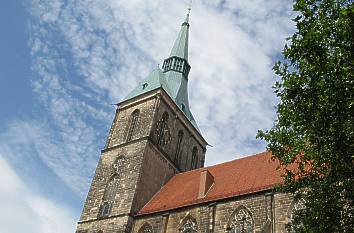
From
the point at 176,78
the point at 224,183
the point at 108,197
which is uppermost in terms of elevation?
the point at 176,78

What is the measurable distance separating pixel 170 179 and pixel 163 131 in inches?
131

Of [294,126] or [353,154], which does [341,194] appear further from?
[294,126]

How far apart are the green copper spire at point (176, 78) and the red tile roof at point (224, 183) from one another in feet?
22.2

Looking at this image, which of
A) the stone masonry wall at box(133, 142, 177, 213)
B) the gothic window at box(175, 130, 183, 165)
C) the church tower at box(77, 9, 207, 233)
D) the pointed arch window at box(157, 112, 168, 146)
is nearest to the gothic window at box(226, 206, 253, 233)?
the church tower at box(77, 9, 207, 233)

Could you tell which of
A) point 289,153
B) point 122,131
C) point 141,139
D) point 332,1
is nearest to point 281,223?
point 289,153

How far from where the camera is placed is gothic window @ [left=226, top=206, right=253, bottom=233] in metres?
18.2

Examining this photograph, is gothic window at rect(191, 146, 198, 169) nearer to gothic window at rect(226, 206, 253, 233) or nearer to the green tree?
gothic window at rect(226, 206, 253, 233)

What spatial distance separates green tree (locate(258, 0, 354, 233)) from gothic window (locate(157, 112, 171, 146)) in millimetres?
16773

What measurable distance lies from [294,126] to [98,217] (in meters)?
15.8

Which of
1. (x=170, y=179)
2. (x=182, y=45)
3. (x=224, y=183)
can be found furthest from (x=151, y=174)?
(x=182, y=45)

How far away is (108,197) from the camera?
24.7 meters

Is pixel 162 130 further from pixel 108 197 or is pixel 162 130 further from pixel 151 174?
pixel 108 197

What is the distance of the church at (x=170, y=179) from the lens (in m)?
18.8

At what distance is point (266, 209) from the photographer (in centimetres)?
1794
